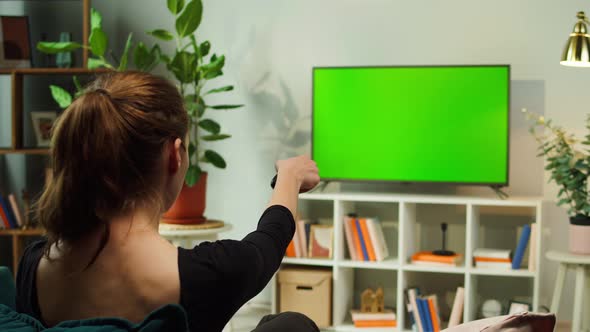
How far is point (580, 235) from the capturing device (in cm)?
341

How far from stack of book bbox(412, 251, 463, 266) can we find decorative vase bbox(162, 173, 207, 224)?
3.66 ft

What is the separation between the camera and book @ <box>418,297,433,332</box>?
3.67 metres

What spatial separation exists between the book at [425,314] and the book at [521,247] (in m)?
0.47

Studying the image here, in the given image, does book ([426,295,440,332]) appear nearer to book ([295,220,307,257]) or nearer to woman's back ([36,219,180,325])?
book ([295,220,307,257])

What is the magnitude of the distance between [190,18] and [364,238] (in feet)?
4.75

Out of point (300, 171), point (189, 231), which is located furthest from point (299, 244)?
point (300, 171)

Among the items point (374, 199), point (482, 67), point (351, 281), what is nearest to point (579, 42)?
point (482, 67)

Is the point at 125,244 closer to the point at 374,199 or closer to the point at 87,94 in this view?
the point at 87,94

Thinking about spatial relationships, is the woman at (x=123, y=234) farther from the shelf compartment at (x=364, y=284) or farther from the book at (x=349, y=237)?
the shelf compartment at (x=364, y=284)

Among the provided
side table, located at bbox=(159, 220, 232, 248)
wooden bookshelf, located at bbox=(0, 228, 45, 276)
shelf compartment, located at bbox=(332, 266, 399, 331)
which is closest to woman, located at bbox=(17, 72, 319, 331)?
side table, located at bbox=(159, 220, 232, 248)

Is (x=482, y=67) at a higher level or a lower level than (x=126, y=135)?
higher

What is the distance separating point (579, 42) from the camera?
3.31m

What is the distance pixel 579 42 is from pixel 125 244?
2.75 metres

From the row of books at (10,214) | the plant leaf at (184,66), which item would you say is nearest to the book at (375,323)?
the plant leaf at (184,66)
